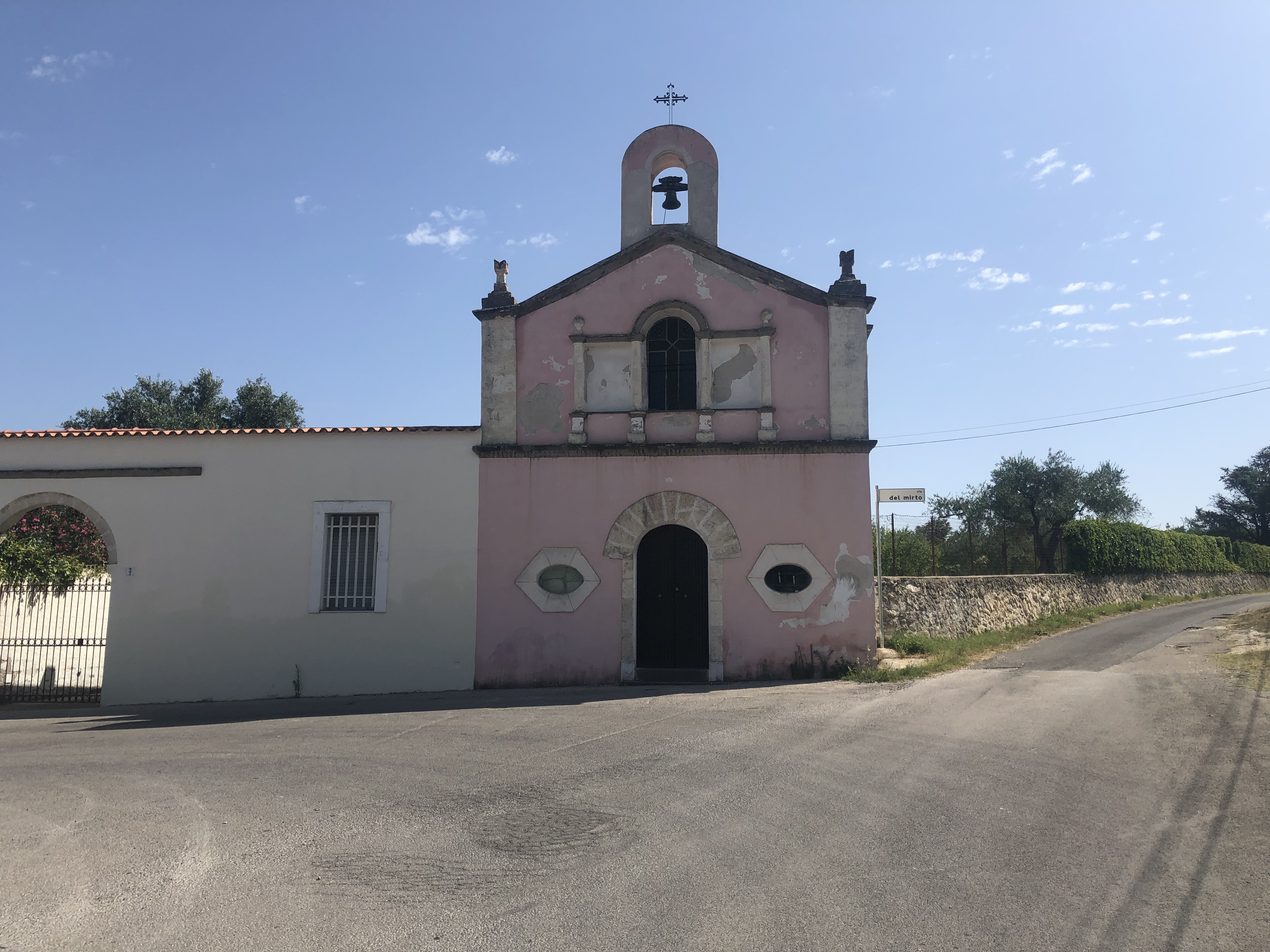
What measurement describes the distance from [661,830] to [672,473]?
7425mm

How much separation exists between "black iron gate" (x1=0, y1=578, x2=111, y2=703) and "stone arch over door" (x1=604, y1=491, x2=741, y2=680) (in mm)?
7689

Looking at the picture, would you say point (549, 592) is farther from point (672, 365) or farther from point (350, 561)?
point (672, 365)

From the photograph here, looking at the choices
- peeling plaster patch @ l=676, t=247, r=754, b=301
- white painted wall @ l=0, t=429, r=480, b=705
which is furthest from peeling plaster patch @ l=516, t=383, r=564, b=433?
peeling plaster patch @ l=676, t=247, r=754, b=301

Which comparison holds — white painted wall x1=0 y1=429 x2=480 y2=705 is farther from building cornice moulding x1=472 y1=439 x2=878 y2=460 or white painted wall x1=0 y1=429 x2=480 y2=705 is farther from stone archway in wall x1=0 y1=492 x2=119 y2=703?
building cornice moulding x1=472 y1=439 x2=878 y2=460

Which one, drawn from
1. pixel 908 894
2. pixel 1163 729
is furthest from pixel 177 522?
pixel 1163 729

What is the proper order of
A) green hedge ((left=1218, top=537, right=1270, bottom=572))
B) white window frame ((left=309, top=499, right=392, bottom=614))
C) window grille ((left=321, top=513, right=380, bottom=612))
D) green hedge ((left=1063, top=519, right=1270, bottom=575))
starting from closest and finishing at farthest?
white window frame ((left=309, top=499, right=392, bottom=614)) → window grille ((left=321, top=513, right=380, bottom=612)) → green hedge ((left=1063, top=519, right=1270, bottom=575)) → green hedge ((left=1218, top=537, right=1270, bottom=572))

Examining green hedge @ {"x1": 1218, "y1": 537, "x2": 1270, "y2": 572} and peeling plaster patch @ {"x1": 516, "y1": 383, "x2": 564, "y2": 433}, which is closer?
peeling plaster patch @ {"x1": 516, "y1": 383, "x2": 564, "y2": 433}

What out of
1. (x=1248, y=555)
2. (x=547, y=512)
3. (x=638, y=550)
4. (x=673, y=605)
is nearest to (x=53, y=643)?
(x=547, y=512)

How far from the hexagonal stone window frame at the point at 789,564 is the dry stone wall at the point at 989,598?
3.99m

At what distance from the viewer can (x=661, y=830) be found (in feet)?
17.2

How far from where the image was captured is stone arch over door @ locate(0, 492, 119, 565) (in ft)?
41.0

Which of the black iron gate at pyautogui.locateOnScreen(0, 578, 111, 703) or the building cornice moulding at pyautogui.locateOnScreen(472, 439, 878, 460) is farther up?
the building cornice moulding at pyautogui.locateOnScreen(472, 439, 878, 460)

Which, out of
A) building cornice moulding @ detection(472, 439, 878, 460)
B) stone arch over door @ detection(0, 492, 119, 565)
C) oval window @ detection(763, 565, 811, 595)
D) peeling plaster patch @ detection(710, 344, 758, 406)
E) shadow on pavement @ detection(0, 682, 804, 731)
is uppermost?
peeling plaster patch @ detection(710, 344, 758, 406)

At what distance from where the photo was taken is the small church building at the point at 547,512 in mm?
12023
